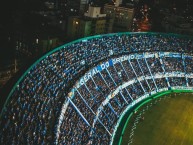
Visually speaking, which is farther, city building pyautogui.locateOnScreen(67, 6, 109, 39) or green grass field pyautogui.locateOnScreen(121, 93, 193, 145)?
city building pyautogui.locateOnScreen(67, 6, 109, 39)

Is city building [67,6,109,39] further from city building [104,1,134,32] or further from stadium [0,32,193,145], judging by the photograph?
stadium [0,32,193,145]

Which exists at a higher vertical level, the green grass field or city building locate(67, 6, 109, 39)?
city building locate(67, 6, 109, 39)

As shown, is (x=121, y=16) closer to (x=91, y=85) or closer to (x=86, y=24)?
(x=86, y=24)

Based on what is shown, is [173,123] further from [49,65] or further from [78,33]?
[78,33]

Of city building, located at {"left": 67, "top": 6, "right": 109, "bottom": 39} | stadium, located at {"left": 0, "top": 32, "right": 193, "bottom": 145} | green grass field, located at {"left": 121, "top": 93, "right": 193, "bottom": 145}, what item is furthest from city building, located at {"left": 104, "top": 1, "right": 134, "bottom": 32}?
green grass field, located at {"left": 121, "top": 93, "right": 193, "bottom": 145}

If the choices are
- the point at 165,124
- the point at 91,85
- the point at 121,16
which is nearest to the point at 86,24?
the point at 121,16

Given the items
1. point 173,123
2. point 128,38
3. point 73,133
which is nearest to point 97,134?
point 73,133
